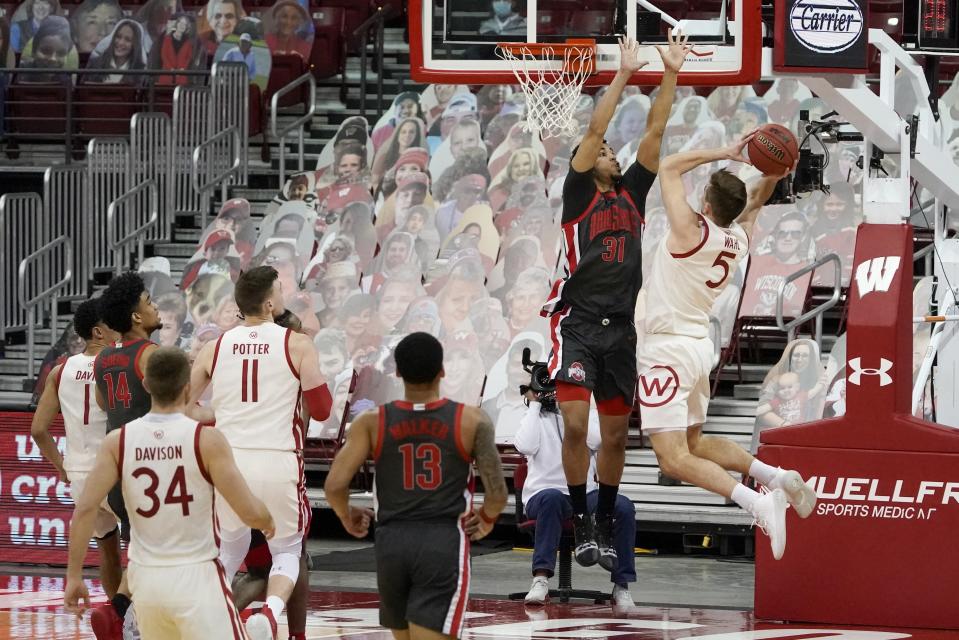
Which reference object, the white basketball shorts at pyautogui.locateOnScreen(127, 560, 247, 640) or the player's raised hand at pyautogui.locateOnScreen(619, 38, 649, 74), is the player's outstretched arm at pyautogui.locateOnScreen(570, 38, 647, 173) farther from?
the white basketball shorts at pyautogui.locateOnScreen(127, 560, 247, 640)

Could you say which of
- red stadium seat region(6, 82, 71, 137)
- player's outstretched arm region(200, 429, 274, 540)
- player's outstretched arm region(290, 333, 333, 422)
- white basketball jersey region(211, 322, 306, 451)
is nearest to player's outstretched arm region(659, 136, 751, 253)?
player's outstretched arm region(290, 333, 333, 422)

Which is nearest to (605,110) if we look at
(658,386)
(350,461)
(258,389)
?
(658,386)

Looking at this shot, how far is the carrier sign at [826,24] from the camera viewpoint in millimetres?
9094

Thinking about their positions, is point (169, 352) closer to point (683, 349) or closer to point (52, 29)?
point (683, 349)

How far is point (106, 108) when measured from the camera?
18.6 m

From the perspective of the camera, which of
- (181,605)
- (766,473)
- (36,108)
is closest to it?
(181,605)

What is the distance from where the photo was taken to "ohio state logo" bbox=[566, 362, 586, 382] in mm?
8805

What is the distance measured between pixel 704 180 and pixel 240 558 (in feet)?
24.2

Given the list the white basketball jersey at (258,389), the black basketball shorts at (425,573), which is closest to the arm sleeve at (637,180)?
the white basketball jersey at (258,389)

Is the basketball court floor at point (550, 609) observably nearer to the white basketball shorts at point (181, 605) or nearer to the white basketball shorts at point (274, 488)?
the white basketball shorts at point (274, 488)

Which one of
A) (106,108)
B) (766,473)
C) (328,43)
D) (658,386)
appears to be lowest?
(766,473)

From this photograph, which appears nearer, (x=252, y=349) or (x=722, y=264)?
(x=252, y=349)

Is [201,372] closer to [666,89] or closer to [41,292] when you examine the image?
[666,89]

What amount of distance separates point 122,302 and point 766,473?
342 cm
